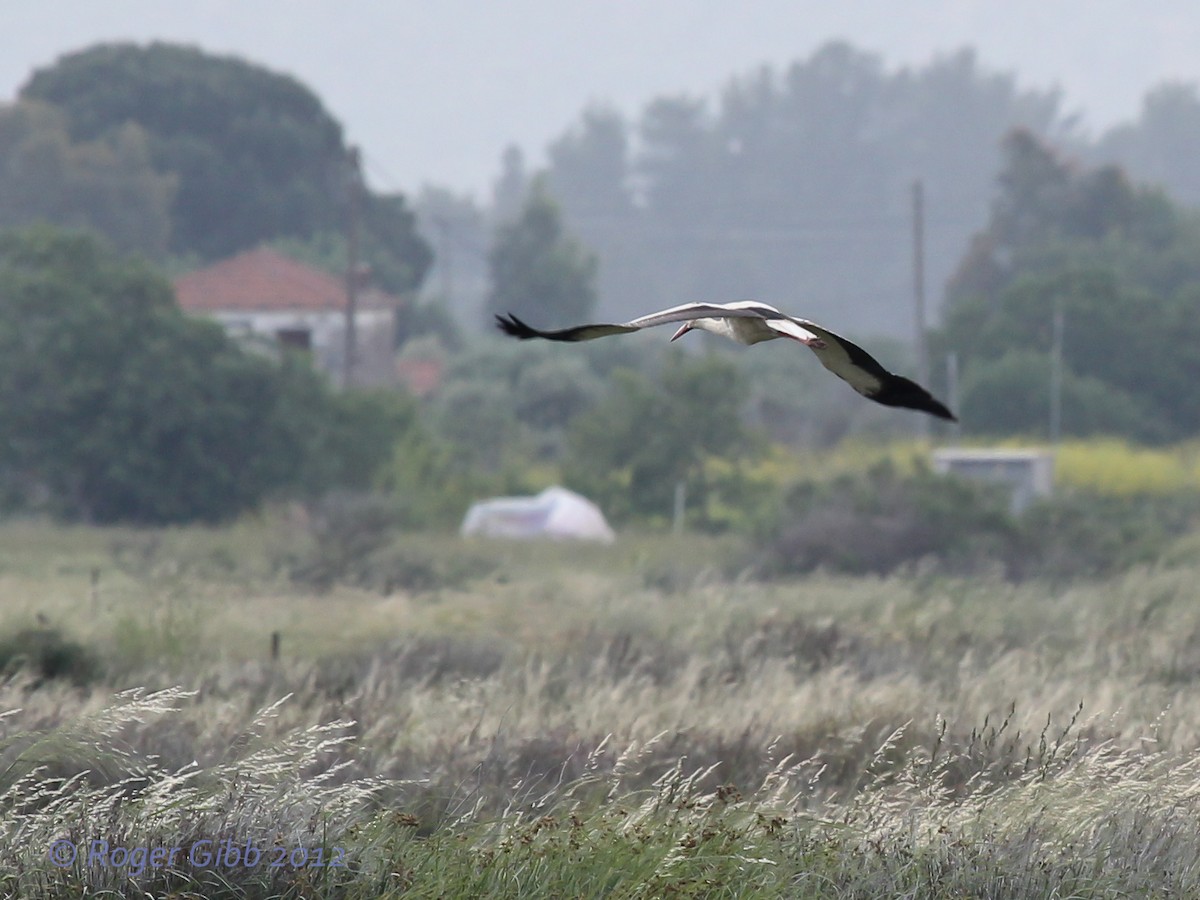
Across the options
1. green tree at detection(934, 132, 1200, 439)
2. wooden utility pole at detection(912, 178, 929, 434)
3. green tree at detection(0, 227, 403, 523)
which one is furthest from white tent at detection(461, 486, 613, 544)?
wooden utility pole at detection(912, 178, 929, 434)

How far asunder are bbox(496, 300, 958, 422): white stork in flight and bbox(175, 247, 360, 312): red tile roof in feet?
180

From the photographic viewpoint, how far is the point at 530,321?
76.8m

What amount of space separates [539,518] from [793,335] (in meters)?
29.2

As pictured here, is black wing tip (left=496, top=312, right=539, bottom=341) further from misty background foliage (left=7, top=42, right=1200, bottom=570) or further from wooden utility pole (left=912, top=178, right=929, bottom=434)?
wooden utility pole (left=912, top=178, right=929, bottom=434)

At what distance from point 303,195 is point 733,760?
70.6 m

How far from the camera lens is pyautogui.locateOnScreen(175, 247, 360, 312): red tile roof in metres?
58.3

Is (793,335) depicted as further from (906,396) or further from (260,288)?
(260,288)

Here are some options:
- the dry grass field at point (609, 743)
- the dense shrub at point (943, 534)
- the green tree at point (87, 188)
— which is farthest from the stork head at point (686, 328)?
the green tree at point (87, 188)

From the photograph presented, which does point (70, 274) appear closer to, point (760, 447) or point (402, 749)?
point (760, 447)

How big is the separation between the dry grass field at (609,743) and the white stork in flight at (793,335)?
2.61 metres

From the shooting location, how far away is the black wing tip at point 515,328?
11.0 feet

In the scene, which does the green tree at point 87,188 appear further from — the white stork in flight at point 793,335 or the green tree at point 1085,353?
the white stork in flight at point 793,335

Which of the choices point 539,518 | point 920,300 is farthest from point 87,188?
point 539,518

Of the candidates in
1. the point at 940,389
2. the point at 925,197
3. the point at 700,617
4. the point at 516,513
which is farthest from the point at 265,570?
the point at 925,197
